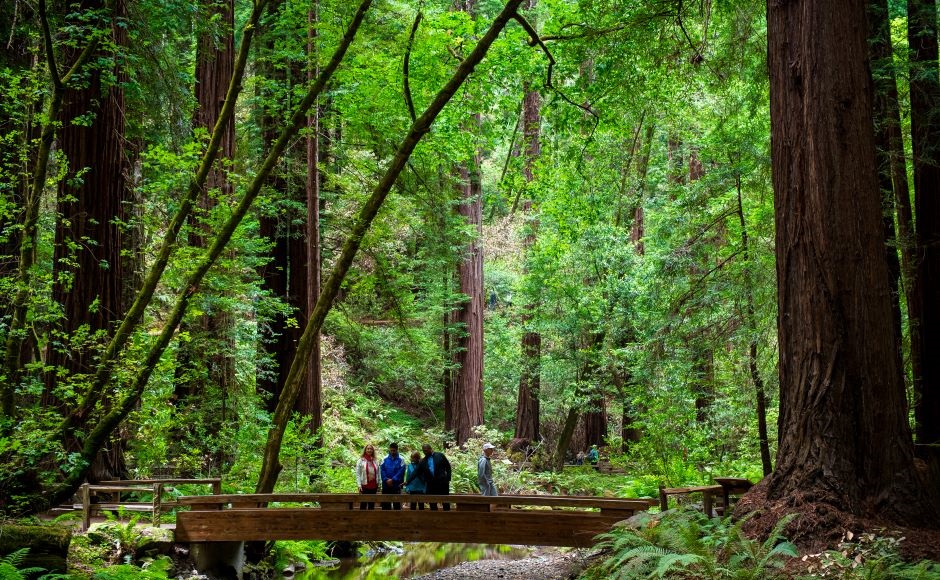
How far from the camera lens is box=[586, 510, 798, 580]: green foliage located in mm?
5910

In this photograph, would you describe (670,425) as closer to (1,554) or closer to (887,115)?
(887,115)

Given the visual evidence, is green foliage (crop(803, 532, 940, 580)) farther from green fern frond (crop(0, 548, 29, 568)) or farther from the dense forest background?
green fern frond (crop(0, 548, 29, 568))

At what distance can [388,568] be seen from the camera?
13539 millimetres

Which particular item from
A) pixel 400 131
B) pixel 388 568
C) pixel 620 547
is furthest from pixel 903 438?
pixel 400 131

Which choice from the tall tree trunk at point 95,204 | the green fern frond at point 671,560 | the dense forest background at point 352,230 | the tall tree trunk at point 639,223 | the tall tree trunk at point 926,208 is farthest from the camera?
the tall tree trunk at point 639,223

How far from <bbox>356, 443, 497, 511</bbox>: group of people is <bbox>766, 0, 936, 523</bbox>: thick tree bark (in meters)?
6.21

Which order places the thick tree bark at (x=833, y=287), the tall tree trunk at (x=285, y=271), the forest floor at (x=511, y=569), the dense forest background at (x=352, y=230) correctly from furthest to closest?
the tall tree trunk at (x=285, y=271), the forest floor at (x=511, y=569), the dense forest background at (x=352, y=230), the thick tree bark at (x=833, y=287)

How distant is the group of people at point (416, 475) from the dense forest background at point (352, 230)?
167 centimetres

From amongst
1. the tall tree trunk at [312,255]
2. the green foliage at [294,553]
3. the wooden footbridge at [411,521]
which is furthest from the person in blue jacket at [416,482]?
the tall tree trunk at [312,255]

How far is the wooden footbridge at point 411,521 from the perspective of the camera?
10.5m

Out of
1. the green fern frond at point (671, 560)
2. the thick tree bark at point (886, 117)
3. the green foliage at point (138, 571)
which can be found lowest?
the green foliage at point (138, 571)

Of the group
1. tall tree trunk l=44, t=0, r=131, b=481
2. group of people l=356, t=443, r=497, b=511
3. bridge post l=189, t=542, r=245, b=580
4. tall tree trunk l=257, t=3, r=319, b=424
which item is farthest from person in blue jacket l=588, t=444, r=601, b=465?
tall tree trunk l=44, t=0, r=131, b=481

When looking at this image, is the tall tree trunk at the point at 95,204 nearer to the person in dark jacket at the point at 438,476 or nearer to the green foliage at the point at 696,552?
the person in dark jacket at the point at 438,476

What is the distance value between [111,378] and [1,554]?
7.39 feet
